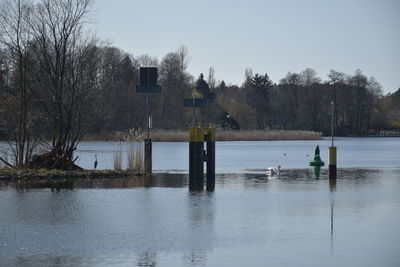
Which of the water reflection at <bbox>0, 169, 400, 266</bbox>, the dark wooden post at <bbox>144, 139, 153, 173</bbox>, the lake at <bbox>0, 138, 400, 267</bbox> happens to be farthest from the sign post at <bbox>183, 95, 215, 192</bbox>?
the water reflection at <bbox>0, 169, 400, 266</bbox>

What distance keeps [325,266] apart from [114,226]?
5493 mm

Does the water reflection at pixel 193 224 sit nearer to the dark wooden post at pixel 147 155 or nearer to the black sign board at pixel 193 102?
the dark wooden post at pixel 147 155

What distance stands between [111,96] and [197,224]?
76471 millimetres

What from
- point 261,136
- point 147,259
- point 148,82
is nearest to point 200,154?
point 148,82

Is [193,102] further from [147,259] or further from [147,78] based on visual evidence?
[147,259]

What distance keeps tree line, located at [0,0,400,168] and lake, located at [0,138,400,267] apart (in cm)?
398

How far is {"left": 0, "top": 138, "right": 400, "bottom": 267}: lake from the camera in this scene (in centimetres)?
1269

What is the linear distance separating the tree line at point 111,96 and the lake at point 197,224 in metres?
3.98

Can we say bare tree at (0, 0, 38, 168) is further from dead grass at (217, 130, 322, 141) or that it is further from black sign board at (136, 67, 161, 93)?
dead grass at (217, 130, 322, 141)

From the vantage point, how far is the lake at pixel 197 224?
12.7 m

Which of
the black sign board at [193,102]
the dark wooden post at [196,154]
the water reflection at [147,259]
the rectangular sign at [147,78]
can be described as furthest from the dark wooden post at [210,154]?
the water reflection at [147,259]

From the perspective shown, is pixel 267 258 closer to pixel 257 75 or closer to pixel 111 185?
pixel 111 185

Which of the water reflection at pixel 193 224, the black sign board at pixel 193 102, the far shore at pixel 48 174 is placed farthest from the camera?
the black sign board at pixel 193 102

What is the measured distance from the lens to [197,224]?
53.5 feet
